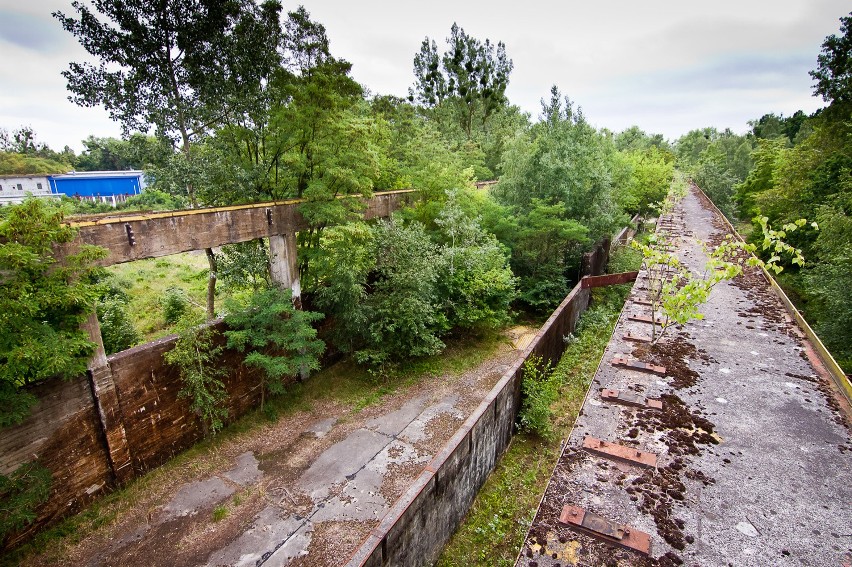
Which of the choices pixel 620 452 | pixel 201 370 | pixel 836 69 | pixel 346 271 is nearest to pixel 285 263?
pixel 346 271

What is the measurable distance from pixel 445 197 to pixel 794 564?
1212 centimetres

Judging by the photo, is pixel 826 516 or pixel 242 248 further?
pixel 242 248

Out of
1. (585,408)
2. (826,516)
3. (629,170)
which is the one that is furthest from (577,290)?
(629,170)

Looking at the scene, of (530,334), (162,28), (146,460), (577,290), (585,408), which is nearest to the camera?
(585,408)

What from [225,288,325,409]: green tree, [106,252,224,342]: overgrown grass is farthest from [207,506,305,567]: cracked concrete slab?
[106,252,224,342]: overgrown grass

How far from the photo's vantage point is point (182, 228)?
25.8 feet

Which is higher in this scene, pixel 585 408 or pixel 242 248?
pixel 242 248

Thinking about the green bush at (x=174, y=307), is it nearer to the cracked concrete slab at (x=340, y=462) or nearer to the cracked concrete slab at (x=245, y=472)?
the cracked concrete slab at (x=245, y=472)

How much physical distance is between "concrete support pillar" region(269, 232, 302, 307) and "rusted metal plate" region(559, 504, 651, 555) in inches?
320

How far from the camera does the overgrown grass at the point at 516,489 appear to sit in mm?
5578

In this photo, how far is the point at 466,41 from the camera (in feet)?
99.3

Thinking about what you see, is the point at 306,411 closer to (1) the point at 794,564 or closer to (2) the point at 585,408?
(2) the point at 585,408

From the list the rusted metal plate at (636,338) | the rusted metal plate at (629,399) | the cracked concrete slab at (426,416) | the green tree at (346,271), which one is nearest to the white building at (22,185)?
the green tree at (346,271)

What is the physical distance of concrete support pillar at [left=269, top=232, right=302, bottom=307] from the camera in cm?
990
